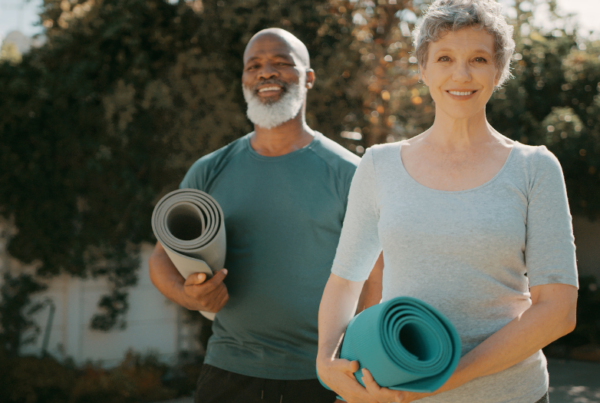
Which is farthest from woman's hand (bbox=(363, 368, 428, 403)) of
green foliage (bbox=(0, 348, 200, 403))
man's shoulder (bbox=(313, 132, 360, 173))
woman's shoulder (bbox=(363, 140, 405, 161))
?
green foliage (bbox=(0, 348, 200, 403))

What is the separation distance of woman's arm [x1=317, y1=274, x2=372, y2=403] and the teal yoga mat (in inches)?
3.2

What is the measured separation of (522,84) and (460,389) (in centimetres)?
773

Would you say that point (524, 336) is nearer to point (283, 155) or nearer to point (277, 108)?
point (283, 155)

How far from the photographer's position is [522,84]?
320 inches

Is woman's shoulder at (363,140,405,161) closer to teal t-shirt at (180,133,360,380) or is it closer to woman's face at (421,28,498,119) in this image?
woman's face at (421,28,498,119)

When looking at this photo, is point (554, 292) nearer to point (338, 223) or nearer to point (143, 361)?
point (338, 223)

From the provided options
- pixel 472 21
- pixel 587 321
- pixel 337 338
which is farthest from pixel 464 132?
pixel 587 321

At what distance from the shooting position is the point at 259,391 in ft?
6.82

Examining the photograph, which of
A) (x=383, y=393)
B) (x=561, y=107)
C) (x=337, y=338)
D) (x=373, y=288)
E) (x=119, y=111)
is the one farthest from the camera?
(x=561, y=107)

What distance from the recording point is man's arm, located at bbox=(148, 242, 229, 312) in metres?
1.93

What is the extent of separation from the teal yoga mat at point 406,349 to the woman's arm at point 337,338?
0.08 metres

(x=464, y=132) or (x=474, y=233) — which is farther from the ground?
(x=464, y=132)

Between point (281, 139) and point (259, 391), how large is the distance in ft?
3.40

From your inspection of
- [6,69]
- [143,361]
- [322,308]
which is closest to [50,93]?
[6,69]
